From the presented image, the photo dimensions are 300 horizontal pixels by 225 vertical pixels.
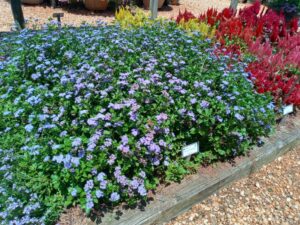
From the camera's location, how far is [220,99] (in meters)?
2.68

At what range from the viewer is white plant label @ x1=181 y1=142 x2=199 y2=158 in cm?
247

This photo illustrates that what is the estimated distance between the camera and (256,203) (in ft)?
8.72

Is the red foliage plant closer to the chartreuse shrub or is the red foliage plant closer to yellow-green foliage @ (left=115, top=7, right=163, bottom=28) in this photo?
the chartreuse shrub

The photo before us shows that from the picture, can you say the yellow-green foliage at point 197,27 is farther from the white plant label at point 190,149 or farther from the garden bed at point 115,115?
the white plant label at point 190,149

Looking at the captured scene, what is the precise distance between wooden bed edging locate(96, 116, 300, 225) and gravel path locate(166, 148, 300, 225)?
0.08 m

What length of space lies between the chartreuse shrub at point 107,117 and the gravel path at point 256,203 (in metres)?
0.34

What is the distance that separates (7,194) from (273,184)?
2388 mm

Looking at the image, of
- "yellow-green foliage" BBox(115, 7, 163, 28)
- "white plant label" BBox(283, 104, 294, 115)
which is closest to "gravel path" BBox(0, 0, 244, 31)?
"yellow-green foliage" BBox(115, 7, 163, 28)

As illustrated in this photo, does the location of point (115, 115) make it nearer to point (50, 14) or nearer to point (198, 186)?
point (198, 186)

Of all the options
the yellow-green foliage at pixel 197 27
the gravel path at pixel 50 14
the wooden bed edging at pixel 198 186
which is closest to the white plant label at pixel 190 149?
the wooden bed edging at pixel 198 186

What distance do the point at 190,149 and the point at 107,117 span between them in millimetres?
794

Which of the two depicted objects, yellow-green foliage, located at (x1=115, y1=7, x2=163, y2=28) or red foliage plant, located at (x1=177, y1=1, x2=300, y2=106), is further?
yellow-green foliage, located at (x1=115, y1=7, x2=163, y2=28)

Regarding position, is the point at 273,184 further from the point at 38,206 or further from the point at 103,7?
the point at 103,7

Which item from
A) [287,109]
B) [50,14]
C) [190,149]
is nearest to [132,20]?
[287,109]
